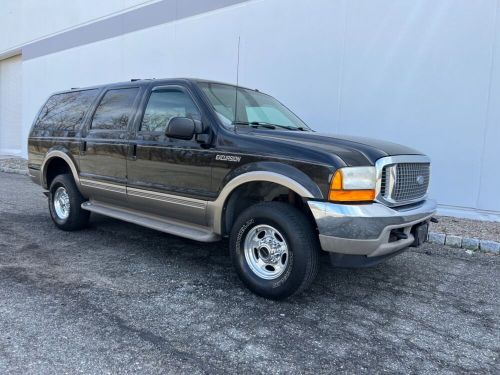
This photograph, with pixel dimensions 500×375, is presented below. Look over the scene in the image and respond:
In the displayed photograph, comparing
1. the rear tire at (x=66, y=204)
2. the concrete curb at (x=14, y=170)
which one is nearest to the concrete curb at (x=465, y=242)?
the rear tire at (x=66, y=204)

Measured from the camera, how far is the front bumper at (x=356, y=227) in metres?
3.18

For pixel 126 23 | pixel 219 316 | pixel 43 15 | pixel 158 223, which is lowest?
pixel 219 316

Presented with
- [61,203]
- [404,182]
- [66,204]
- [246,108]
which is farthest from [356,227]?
[61,203]

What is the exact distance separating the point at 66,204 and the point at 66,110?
133cm

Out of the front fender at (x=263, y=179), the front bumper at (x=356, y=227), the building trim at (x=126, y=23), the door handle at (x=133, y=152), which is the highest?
the building trim at (x=126, y=23)

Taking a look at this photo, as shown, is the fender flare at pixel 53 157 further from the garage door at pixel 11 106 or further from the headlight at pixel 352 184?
the garage door at pixel 11 106

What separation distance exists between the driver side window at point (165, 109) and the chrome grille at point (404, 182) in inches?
76.3

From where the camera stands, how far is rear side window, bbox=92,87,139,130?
4895 millimetres

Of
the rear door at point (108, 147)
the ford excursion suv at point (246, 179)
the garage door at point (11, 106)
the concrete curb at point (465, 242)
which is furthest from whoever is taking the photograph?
the garage door at point (11, 106)

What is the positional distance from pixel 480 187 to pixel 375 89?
2.41m

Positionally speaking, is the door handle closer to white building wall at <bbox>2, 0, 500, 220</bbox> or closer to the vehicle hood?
the vehicle hood

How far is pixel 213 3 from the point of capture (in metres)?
10.0

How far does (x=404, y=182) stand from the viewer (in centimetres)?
366

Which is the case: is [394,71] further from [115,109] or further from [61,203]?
[61,203]
